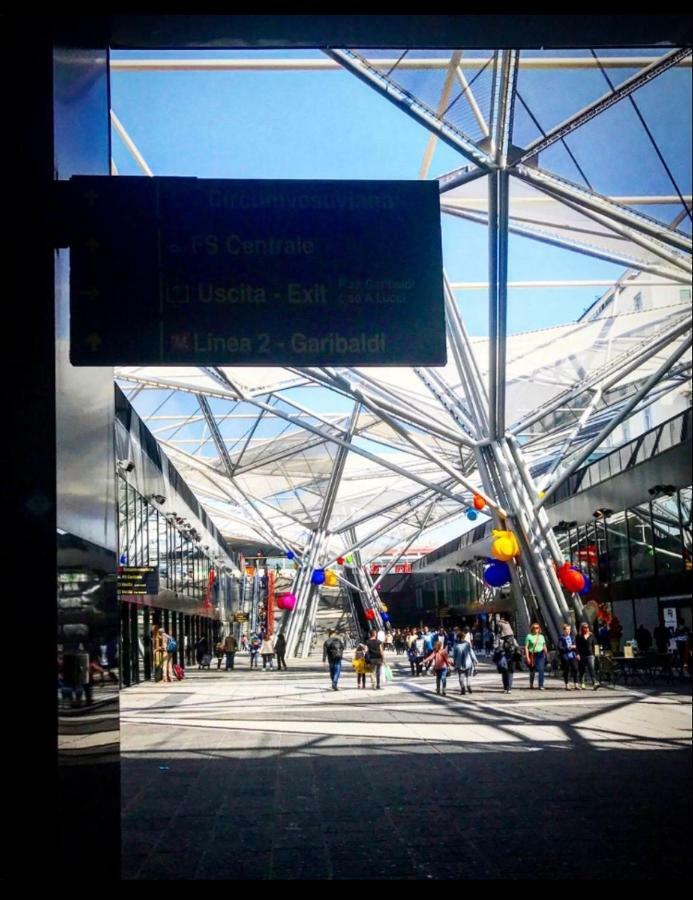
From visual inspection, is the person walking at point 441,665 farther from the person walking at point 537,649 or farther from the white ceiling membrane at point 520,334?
the white ceiling membrane at point 520,334

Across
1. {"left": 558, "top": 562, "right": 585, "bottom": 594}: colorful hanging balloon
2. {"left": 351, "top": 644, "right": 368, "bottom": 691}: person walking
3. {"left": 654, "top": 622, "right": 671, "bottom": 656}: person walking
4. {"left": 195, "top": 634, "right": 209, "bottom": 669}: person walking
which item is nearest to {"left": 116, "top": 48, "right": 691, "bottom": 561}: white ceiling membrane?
{"left": 558, "top": 562, "right": 585, "bottom": 594}: colorful hanging balloon

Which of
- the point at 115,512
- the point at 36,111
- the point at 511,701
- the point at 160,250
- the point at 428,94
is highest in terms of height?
the point at 428,94

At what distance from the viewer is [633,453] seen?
82.6 feet

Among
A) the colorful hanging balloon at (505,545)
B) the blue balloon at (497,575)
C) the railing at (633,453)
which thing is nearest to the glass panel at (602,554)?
the railing at (633,453)

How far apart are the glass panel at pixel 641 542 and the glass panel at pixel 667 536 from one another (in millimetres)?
465

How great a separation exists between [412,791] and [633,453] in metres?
16.8

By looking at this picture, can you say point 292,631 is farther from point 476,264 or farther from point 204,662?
point 476,264

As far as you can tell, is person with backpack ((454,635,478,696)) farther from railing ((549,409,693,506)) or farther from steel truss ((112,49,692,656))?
railing ((549,409,693,506))

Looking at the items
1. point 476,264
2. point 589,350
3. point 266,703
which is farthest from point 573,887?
point 589,350

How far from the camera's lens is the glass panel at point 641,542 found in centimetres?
2741

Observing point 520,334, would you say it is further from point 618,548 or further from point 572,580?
point 572,580

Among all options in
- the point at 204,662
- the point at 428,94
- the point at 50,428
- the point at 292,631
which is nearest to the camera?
the point at 50,428

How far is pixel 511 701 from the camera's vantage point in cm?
2066

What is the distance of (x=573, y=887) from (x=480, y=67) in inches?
529
